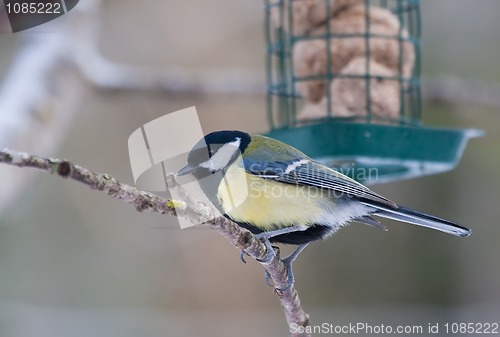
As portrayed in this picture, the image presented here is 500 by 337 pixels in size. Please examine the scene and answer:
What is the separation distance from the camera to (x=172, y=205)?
1.79 meters

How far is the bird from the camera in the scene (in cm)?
257

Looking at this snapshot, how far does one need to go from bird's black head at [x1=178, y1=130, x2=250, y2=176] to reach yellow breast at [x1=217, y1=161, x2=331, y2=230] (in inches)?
1.8

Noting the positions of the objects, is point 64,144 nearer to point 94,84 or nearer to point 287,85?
point 94,84

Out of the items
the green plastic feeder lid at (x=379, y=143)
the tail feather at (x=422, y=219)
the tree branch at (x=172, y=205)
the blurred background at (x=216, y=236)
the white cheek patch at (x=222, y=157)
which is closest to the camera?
the tree branch at (x=172, y=205)

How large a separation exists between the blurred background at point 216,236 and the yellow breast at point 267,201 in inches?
110

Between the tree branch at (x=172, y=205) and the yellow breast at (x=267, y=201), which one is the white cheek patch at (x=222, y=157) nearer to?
the yellow breast at (x=267, y=201)

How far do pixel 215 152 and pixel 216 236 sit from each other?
3463mm

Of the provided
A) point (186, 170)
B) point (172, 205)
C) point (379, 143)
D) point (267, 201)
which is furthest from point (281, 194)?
point (172, 205)

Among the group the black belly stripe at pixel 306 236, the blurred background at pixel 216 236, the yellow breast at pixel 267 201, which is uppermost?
the yellow breast at pixel 267 201

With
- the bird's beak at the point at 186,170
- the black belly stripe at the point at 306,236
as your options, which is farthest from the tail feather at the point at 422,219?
the bird's beak at the point at 186,170

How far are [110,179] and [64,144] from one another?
4.71m

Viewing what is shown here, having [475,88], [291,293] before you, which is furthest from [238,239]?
[475,88]

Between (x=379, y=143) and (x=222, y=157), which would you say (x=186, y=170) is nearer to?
(x=222, y=157)

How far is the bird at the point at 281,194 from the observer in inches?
101
